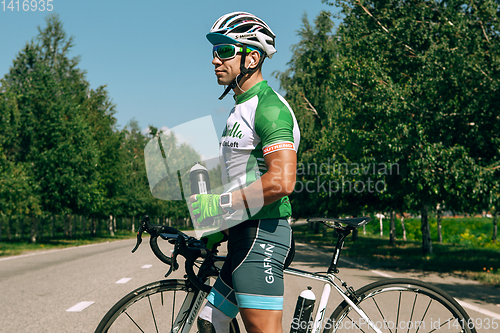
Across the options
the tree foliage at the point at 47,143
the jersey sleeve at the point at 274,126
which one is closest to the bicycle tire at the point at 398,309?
the jersey sleeve at the point at 274,126

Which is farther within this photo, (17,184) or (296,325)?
(17,184)

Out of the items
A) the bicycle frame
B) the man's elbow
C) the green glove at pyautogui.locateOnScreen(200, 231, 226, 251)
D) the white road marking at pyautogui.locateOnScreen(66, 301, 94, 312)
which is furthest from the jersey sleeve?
the white road marking at pyautogui.locateOnScreen(66, 301, 94, 312)

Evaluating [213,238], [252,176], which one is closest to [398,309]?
[213,238]

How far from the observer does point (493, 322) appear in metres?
6.02

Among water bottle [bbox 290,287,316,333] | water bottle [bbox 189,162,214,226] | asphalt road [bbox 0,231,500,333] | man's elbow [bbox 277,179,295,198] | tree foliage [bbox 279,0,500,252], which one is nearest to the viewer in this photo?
man's elbow [bbox 277,179,295,198]

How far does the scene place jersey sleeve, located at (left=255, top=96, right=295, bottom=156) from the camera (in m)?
1.91

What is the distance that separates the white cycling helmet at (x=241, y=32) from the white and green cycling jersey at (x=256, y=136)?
0.20m

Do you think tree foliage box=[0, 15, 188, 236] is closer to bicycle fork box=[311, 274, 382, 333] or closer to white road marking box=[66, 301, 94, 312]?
white road marking box=[66, 301, 94, 312]

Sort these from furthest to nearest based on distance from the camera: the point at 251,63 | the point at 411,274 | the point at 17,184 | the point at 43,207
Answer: the point at 43,207 → the point at 17,184 → the point at 411,274 → the point at 251,63

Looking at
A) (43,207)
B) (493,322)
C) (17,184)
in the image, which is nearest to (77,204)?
(43,207)

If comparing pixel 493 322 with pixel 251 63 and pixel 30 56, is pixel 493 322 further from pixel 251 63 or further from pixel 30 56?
pixel 30 56

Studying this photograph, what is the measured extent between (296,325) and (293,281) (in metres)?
7.45

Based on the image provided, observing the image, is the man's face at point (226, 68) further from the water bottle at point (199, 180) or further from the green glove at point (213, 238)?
the green glove at point (213, 238)

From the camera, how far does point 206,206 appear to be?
2.02m
